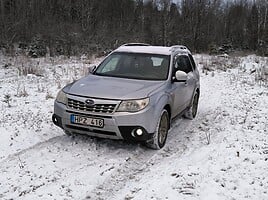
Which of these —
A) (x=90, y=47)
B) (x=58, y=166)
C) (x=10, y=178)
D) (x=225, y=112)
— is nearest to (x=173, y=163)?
(x=58, y=166)

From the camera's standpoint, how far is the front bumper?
5320mm

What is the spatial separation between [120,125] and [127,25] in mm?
30169

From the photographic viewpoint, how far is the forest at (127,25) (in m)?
23.8

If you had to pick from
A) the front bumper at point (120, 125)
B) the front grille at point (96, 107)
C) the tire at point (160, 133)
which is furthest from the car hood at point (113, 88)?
the tire at point (160, 133)

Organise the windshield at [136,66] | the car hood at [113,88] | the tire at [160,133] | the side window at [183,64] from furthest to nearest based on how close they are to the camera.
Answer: the side window at [183,64], the windshield at [136,66], the tire at [160,133], the car hood at [113,88]

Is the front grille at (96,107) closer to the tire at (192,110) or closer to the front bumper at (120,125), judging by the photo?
the front bumper at (120,125)

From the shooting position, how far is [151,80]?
633cm

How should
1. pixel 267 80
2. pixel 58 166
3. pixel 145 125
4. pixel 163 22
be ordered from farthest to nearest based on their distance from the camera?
1. pixel 163 22
2. pixel 267 80
3. pixel 145 125
4. pixel 58 166

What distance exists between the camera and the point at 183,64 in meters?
7.62

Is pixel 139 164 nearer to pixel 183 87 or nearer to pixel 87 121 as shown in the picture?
pixel 87 121

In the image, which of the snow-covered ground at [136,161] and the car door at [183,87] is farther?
the car door at [183,87]

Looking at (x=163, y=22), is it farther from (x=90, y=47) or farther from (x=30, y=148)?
(x=30, y=148)

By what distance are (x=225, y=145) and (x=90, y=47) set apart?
67.2 ft

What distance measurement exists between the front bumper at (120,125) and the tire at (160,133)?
0.18 metres
